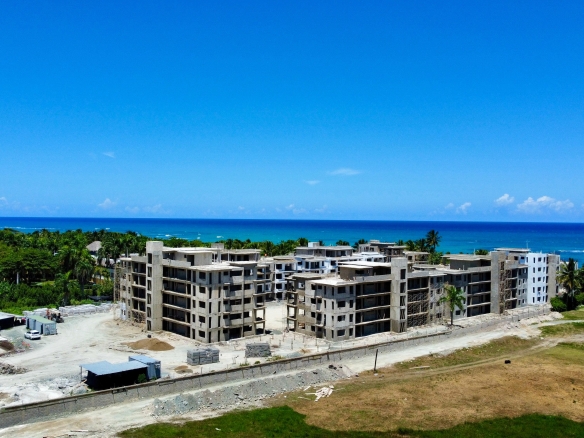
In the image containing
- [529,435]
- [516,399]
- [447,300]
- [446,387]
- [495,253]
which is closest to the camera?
[529,435]

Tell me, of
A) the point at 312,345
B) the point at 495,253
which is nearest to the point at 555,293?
the point at 495,253

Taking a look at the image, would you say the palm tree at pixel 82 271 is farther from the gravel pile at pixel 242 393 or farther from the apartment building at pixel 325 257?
the gravel pile at pixel 242 393

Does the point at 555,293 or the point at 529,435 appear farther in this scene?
the point at 555,293

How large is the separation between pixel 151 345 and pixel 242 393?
80.1ft

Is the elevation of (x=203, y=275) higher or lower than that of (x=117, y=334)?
higher

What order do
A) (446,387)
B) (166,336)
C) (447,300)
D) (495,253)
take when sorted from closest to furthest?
(446,387), (166,336), (447,300), (495,253)

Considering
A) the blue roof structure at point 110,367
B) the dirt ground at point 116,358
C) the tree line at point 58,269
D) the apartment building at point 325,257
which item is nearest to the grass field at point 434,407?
→ the dirt ground at point 116,358

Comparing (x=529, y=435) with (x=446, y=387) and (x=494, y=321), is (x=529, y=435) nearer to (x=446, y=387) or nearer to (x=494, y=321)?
(x=446, y=387)

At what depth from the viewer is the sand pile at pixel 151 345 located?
73812 mm

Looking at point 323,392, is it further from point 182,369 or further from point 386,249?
point 386,249

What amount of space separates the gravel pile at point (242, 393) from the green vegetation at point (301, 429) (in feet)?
10.4

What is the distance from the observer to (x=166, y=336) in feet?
270

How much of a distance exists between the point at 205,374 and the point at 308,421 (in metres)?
14.6

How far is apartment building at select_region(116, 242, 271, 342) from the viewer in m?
78.1
